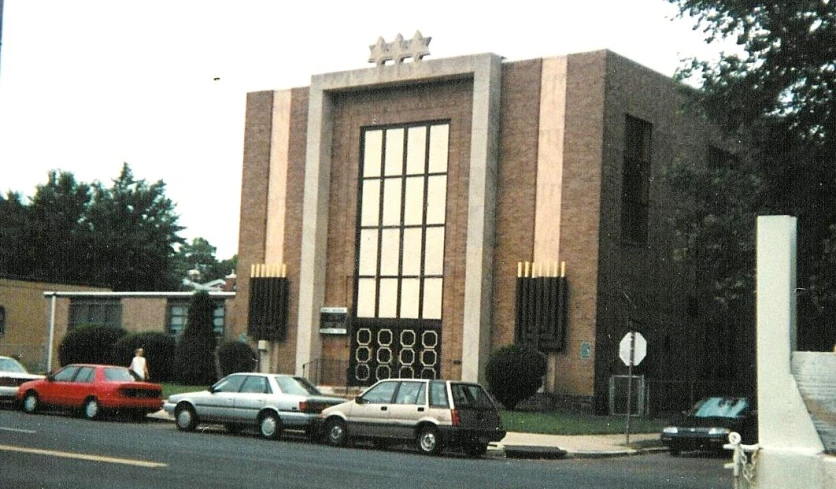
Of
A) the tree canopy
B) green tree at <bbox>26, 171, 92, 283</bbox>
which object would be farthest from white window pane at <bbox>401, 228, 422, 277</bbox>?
green tree at <bbox>26, 171, 92, 283</bbox>

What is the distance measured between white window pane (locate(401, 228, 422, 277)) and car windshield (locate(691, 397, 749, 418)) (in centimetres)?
1359

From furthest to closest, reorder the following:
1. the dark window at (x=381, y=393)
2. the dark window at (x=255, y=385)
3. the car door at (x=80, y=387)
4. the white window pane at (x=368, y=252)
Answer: the white window pane at (x=368, y=252)
the car door at (x=80, y=387)
the dark window at (x=255, y=385)
the dark window at (x=381, y=393)

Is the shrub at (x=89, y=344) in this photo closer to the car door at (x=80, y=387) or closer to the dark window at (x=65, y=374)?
the dark window at (x=65, y=374)

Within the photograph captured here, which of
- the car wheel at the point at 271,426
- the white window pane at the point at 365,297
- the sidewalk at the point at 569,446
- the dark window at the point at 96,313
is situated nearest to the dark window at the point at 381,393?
the car wheel at the point at 271,426

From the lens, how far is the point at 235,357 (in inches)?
1603

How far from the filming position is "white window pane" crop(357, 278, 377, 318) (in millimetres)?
39281

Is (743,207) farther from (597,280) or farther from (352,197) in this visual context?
(352,197)

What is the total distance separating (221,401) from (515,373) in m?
11.0

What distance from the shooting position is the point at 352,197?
131 ft

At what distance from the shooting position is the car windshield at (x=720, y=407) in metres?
26.3

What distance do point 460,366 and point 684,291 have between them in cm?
864

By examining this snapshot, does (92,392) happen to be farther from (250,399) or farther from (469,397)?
(469,397)

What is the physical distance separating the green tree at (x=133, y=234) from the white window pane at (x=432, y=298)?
47.1m

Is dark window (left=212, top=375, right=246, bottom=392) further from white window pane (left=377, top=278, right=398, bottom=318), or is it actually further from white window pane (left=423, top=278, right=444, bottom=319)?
white window pane (left=377, top=278, right=398, bottom=318)
